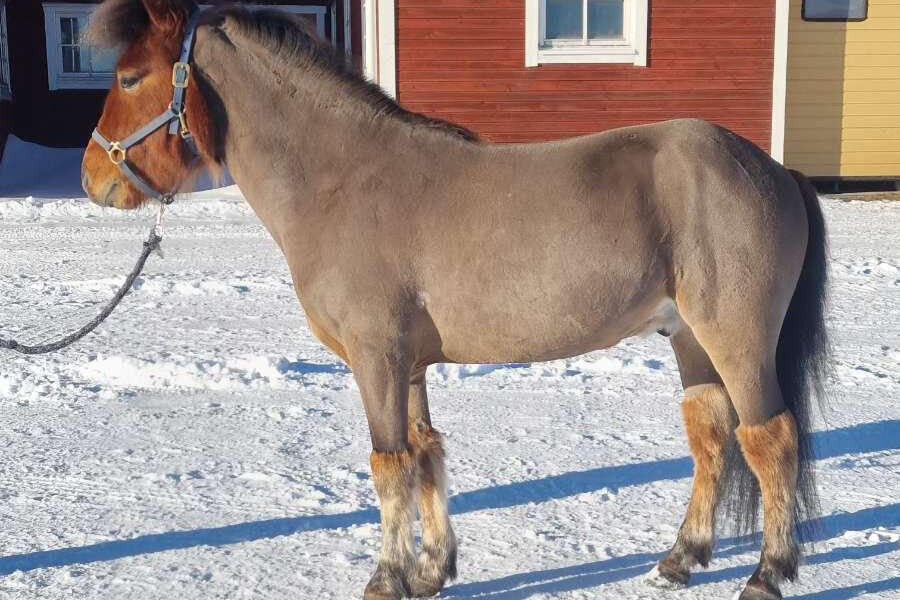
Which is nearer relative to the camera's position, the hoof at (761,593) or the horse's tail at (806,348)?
the hoof at (761,593)

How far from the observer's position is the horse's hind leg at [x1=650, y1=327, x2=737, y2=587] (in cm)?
350

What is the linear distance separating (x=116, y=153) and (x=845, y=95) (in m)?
13.8

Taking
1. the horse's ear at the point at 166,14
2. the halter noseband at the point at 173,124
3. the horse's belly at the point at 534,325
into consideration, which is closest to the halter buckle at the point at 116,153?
the halter noseband at the point at 173,124

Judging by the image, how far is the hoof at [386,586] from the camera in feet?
10.6

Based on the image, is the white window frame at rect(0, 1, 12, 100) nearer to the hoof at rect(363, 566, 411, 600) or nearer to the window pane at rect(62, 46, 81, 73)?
the window pane at rect(62, 46, 81, 73)

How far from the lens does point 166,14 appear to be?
3258mm

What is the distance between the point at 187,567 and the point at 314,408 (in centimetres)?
182

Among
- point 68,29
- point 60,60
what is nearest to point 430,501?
point 60,60

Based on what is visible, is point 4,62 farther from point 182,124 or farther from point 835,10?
point 182,124

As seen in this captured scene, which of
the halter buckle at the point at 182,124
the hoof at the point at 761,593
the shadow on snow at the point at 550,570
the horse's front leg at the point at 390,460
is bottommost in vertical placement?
the shadow on snow at the point at 550,570

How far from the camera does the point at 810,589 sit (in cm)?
338

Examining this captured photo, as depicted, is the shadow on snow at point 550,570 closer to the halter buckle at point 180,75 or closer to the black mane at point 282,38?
the black mane at point 282,38

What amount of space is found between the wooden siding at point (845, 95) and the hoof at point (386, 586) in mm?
12935

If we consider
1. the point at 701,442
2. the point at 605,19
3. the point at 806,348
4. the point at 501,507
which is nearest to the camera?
the point at 806,348
